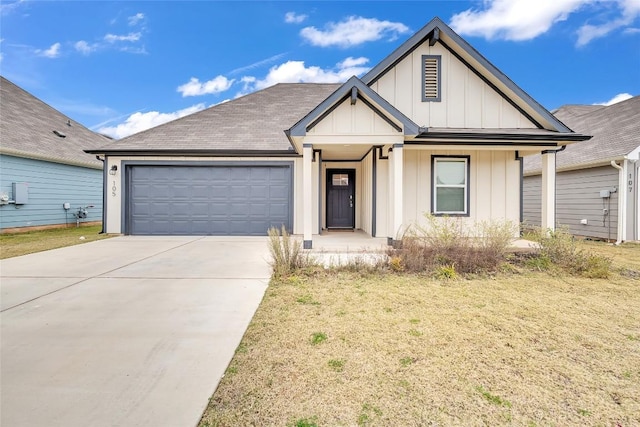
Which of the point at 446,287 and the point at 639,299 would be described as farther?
the point at 446,287

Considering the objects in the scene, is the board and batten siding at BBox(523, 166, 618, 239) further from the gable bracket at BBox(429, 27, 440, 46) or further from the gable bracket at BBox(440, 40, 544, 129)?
the gable bracket at BBox(429, 27, 440, 46)

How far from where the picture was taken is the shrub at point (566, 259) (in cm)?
601

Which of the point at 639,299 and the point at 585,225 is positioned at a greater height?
the point at 585,225

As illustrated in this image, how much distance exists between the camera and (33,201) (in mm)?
13047

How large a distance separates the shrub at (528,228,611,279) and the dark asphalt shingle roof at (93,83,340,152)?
7.82 m

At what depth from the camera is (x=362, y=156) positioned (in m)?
12.0

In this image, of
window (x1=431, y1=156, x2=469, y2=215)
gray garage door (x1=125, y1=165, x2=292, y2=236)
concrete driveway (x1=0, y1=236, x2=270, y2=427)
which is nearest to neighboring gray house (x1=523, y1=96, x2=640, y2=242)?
window (x1=431, y1=156, x2=469, y2=215)

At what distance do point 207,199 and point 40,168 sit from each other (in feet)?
24.9

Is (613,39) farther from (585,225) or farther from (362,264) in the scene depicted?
(362,264)

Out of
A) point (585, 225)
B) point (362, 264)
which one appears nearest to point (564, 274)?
point (362, 264)

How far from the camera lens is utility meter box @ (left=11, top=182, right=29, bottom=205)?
12.2 m

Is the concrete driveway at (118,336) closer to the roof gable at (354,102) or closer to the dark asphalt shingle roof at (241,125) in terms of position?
the roof gable at (354,102)

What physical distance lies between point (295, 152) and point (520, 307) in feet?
27.4

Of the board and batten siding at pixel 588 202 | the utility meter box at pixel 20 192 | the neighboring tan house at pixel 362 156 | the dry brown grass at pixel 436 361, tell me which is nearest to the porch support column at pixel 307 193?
the neighboring tan house at pixel 362 156
